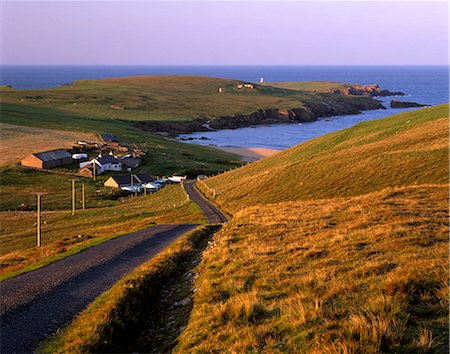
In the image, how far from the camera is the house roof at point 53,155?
92.2 m

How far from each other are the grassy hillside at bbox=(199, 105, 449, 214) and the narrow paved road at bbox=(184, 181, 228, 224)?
121 cm

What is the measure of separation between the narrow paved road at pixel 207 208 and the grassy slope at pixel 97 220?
810 millimetres

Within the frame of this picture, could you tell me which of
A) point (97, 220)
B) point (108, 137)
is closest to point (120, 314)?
point (97, 220)

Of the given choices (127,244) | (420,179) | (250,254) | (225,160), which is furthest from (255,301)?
(225,160)

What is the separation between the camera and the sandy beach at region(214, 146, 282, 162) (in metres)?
122

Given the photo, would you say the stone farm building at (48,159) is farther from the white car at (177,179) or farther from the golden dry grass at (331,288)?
the golden dry grass at (331,288)

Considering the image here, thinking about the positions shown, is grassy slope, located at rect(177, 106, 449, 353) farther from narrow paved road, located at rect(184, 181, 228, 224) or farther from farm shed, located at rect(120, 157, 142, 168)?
farm shed, located at rect(120, 157, 142, 168)

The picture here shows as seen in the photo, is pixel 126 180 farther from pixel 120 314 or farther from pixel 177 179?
pixel 120 314

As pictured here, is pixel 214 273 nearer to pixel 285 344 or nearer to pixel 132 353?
pixel 132 353

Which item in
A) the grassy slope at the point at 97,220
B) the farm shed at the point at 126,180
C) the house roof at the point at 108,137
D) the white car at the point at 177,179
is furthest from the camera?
the house roof at the point at 108,137

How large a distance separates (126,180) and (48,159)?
17.9 metres

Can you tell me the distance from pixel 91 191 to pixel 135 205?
53.0ft

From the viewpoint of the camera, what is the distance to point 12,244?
45812mm

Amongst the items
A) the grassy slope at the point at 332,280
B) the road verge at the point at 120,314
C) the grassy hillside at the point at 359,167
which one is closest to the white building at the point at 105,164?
the grassy hillside at the point at 359,167
